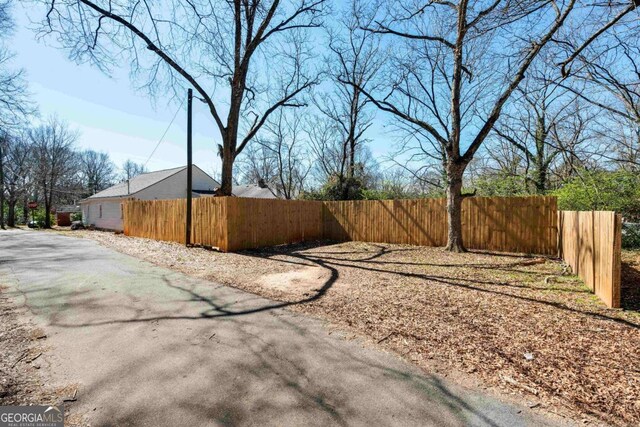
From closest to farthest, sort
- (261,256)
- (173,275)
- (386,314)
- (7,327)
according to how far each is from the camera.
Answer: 1. (7,327)
2. (386,314)
3. (173,275)
4. (261,256)

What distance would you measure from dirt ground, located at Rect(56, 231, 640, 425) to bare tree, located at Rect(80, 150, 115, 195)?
151 feet

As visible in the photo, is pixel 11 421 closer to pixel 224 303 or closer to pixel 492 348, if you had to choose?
pixel 224 303

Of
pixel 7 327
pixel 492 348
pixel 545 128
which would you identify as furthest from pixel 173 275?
pixel 545 128

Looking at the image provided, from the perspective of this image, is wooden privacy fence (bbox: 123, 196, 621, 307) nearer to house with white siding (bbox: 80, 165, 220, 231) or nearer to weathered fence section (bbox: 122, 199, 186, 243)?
weathered fence section (bbox: 122, 199, 186, 243)

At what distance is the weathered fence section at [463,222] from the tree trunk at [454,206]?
927 millimetres

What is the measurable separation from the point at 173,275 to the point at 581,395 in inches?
254

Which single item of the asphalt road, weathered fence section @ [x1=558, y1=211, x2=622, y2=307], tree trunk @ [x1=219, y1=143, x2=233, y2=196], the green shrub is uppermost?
tree trunk @ [x1=219, y1=143, x2=233, y2=196]

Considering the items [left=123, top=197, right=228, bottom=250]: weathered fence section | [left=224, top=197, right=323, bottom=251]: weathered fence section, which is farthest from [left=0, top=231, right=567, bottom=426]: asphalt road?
[left=123, top=197, right=228, bottom=250]: weathered fence section

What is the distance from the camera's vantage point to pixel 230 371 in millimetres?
2682

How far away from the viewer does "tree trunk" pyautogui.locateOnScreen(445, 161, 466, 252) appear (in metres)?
9.38

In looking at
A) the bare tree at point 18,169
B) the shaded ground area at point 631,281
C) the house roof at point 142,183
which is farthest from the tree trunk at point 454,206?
the bare tree at point 18,169

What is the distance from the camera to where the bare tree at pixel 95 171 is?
43991 millimetres

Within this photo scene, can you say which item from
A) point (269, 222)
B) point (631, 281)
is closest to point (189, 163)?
point (269, 222)

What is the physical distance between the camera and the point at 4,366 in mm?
2709
